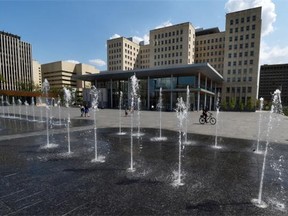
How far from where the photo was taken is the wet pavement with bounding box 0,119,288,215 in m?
3.24

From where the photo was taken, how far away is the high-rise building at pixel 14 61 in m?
98.2

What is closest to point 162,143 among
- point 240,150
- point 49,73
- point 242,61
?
point 240,150

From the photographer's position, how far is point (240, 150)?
720cm

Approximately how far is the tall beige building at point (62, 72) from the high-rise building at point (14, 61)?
10.8 meters

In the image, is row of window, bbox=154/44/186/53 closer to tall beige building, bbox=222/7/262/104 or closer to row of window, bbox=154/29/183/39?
row of window, bbox=154/29/183/39

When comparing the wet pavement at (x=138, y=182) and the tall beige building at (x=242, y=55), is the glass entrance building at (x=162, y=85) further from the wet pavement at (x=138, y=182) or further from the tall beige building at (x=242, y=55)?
the wet pavement at (x=138, y=182)

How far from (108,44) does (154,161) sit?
9005 centimetres

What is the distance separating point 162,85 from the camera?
40781 mm

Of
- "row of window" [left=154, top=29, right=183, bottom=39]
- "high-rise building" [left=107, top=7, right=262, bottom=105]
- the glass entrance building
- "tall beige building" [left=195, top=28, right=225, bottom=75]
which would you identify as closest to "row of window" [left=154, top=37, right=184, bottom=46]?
"high-rise building" [left=107, top=7, right=262, bottom=105]

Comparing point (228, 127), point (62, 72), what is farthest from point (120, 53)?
point (228, 127)

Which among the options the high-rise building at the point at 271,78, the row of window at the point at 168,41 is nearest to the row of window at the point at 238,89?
the row of window at the point at 168,41

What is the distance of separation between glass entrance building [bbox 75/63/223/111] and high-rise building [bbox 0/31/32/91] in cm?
7070

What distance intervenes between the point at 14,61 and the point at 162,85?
105 m

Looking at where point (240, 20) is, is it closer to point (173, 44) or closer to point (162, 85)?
point (173, 44)
